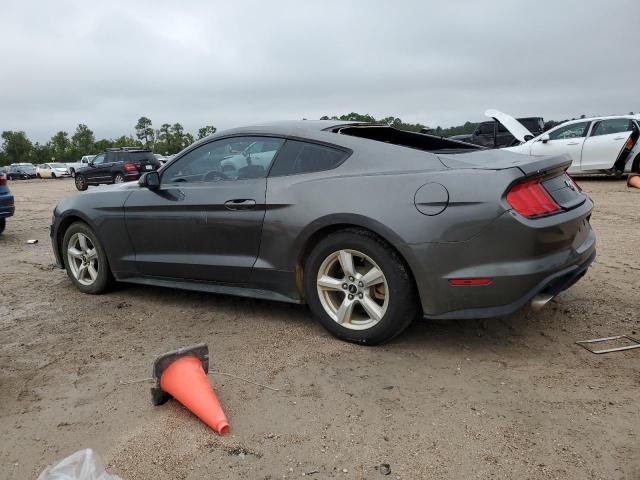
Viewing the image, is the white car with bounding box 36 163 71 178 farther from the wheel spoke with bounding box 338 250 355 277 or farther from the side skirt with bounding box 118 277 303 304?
the wheel spoke with bounding box 338 250 355 277

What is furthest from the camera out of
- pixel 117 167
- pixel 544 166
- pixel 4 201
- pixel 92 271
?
pixel 117 167

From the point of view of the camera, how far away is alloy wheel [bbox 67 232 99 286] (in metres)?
4.97

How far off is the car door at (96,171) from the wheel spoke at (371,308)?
68.4 feet

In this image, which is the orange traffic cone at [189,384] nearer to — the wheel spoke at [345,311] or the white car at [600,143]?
the wheel spoke at [345,311]

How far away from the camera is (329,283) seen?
348cm

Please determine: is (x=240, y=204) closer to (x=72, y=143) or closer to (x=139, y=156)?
(x=139, y=156)

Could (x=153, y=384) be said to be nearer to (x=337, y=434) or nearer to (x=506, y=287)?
(x=337, y=434)

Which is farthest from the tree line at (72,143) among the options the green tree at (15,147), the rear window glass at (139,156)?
the rear window glass at (139,156)

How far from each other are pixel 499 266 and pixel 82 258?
378 cm

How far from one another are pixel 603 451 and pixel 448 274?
3.78ft

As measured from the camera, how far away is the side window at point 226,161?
3912 millimetres

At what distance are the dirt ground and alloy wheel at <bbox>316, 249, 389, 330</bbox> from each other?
20 cm

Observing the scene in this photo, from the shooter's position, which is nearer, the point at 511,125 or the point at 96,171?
the point at 511,125

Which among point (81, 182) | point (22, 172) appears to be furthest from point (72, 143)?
point (81, 182)
